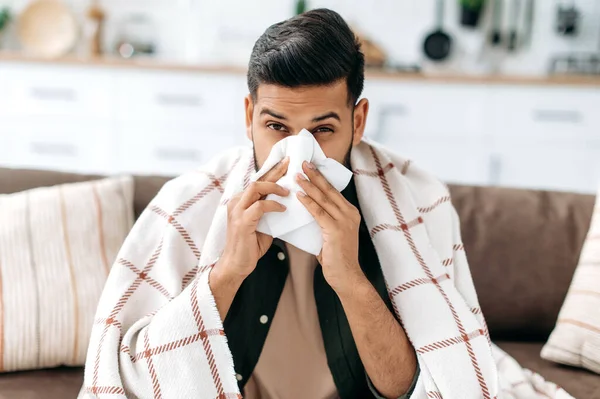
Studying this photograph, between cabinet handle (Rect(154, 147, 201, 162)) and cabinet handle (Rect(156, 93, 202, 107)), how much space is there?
0.24 meters

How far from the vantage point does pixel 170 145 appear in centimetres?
384

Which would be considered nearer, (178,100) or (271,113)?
(271,113)

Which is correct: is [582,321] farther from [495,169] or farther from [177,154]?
[177,154]

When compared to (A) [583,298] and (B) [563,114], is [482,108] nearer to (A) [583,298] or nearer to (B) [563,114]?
(B) [563,114]

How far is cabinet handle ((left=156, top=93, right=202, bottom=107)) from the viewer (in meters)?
3.78

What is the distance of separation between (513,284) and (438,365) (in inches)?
21.0

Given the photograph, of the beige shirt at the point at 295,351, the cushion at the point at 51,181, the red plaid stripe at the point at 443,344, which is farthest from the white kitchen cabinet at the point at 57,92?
the red plaid stripe at the point at 443,344

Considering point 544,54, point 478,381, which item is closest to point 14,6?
point 544,54

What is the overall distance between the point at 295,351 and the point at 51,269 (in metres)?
0.56

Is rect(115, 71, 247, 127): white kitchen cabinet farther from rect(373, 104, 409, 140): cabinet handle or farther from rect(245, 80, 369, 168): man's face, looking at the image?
rect(245, 80, 369, 168): man's face

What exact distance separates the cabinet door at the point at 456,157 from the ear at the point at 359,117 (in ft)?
7.52

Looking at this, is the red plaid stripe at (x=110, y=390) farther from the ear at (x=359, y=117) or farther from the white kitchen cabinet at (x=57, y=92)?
the white kitchen cabinet at (x=57, y=92)

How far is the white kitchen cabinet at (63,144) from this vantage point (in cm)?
389

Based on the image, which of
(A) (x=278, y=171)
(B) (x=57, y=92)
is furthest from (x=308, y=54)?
(B) (x=57, y=92)
